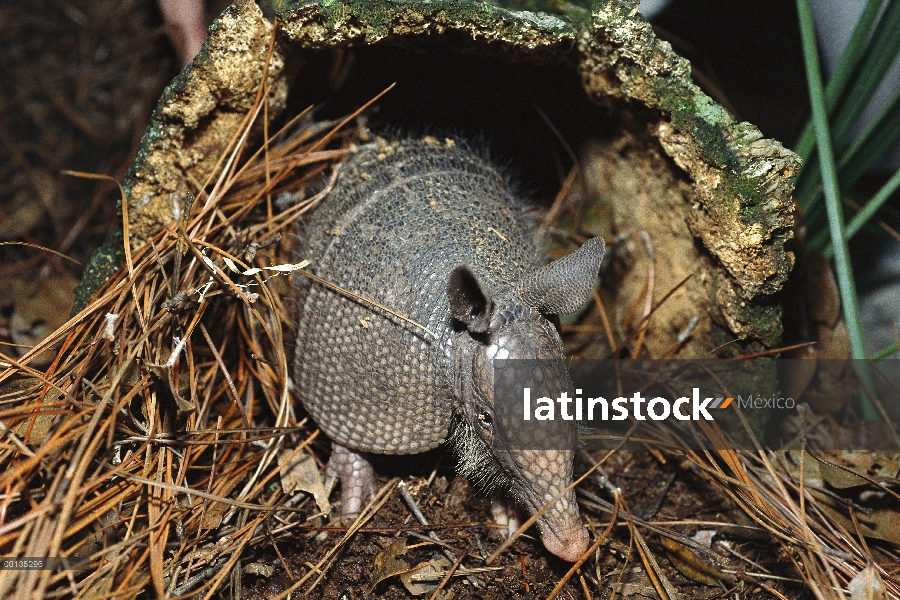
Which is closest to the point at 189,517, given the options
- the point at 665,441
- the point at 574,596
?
the point at 574,596

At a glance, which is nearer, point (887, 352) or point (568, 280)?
point (568, 280)

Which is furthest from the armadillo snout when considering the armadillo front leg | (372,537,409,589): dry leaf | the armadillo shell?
the armadillo front leg

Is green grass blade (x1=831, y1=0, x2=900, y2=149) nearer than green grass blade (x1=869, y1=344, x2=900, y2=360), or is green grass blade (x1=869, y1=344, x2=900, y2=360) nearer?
green grass blade (x1=831, y1=0, x2=900, y2=149)

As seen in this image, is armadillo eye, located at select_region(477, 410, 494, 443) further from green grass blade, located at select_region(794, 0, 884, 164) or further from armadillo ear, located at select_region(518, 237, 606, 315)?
green grass blade, located at select_region(794, 0, 884, 164)

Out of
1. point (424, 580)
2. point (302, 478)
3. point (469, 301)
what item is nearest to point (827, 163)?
point (469, 301)

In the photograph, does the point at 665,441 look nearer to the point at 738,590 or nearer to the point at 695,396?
the point at 695,396

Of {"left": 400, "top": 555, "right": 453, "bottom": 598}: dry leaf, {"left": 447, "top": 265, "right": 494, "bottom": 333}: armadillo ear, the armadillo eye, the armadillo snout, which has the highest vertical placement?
{"left": 447, "top": 265, "right": 494, "bottom": 333}: armadillo ear

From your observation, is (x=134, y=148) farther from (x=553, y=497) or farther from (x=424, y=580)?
(x=553, y=497)
